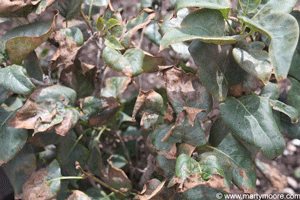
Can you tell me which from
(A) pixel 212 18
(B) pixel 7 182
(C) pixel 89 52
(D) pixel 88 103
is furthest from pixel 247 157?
(C) pixel 89 52

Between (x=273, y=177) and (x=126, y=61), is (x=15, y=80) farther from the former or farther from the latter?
(x=273, y=177)

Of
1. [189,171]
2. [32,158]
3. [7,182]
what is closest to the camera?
[189,171]

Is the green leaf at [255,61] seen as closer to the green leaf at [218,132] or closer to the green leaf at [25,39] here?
the green leaf at [218,132]

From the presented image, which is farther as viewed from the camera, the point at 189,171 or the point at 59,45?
the point at 59,45

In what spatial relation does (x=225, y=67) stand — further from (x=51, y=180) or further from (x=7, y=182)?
(x=7, y=182)

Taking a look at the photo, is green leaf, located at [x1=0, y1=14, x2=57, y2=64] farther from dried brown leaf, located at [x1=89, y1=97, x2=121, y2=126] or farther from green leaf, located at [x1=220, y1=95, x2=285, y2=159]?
green leaf, located at [x1=220, y1=95, x2=285, y2=159]

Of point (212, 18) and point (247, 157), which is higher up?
point (212, 18)

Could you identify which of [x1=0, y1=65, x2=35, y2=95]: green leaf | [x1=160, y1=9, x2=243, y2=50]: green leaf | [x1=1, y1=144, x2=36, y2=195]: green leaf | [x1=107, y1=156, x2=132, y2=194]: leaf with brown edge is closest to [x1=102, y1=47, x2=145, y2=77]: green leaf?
[x1=160, y1=9, x2=243, y2=50]: green leaf
